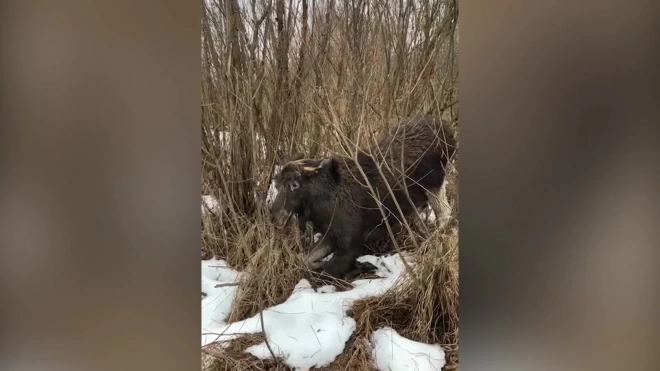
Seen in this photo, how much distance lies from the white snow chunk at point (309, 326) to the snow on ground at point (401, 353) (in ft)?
0.35

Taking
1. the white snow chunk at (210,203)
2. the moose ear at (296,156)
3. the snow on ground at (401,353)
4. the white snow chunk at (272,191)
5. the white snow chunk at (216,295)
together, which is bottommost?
the snow on ground at (401,353)

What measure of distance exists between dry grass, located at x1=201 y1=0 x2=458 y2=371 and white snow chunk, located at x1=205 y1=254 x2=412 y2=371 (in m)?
0.03

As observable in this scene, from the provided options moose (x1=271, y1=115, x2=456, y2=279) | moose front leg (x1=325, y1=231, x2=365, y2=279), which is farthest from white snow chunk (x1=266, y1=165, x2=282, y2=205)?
moose front leg (x1=325, y1=231, x2=365, y2=279)

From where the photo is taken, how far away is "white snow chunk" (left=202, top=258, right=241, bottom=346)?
54.4 inches

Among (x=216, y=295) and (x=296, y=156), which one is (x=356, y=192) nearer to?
(x=296, y=156)

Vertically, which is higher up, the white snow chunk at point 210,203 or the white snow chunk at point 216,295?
the white snow chunk at point 210,203

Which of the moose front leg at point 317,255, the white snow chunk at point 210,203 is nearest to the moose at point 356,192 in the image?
the moose front leg at point 317,255

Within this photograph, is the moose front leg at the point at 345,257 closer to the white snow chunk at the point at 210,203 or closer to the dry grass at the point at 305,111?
the dry grass at the point at 305,111

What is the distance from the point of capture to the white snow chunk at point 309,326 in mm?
1486

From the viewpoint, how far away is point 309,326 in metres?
1.50

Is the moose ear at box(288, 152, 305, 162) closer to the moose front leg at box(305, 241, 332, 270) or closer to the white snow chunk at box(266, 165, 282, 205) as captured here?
the white snow chunk at box(266, 165, 282, 205)

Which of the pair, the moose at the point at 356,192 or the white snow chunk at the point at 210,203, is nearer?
the white snow chunk at the point at 210,203
